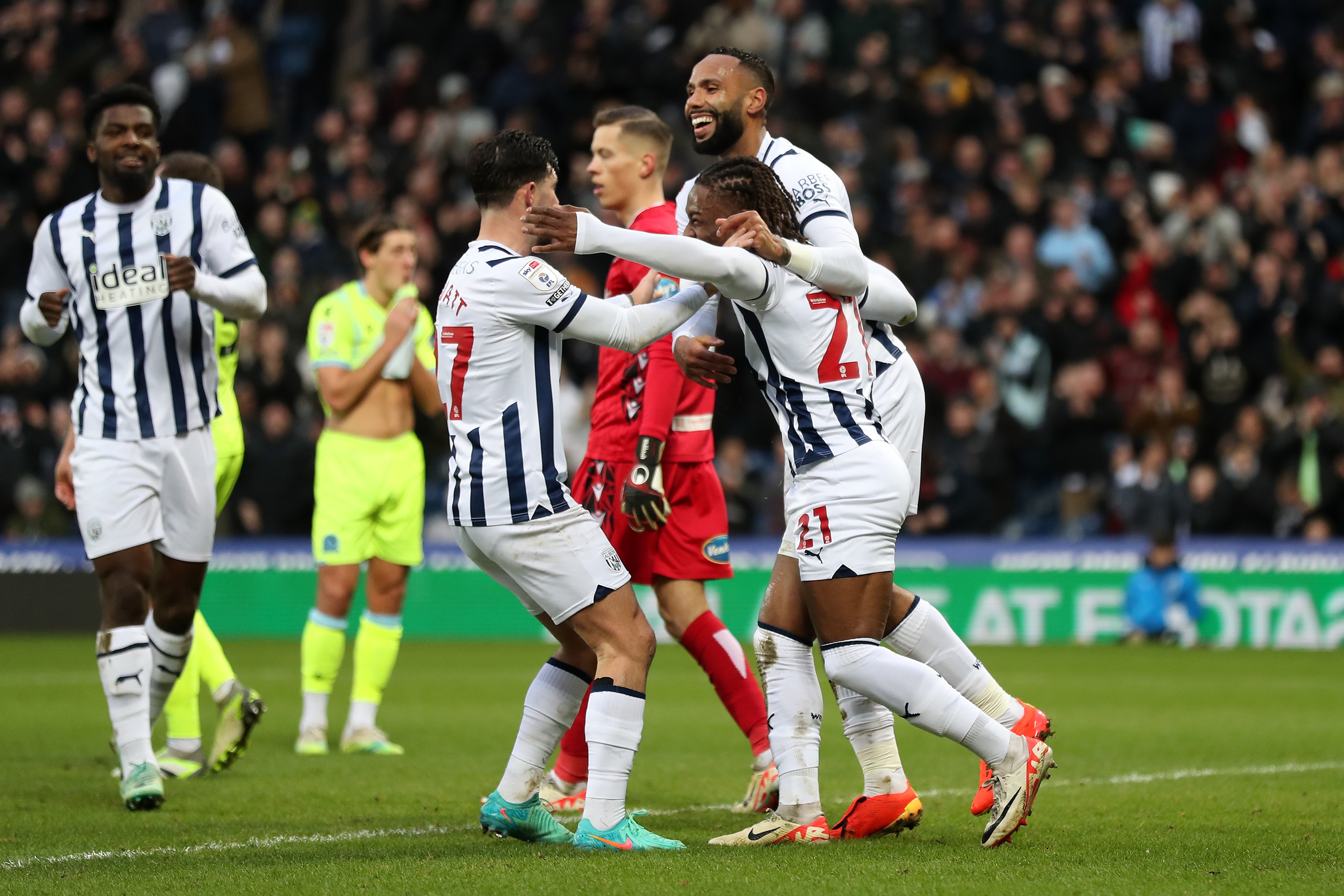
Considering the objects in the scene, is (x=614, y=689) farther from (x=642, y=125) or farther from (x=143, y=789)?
(x=642, y=125)

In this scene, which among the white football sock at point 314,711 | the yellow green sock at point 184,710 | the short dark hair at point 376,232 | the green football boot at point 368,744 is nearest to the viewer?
the yellow green sock at point 184,710

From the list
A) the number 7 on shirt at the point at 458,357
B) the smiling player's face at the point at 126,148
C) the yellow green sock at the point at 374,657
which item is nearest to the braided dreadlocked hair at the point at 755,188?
the number 7 on shirt at the point at 458,357

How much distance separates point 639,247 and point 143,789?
114 inches

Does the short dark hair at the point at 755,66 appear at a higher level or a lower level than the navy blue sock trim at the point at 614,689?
higher

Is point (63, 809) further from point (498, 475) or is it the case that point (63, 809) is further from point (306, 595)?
point (306, 595)

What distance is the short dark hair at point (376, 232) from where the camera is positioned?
29.3 feet

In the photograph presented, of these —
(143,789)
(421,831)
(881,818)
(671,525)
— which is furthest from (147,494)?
(881,818)

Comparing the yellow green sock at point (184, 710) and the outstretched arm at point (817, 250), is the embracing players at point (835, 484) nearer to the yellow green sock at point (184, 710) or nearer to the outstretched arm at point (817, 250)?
the outstretched arm at point (817, 250)

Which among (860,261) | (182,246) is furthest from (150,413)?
(860,261)

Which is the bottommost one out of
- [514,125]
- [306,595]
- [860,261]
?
[306,595]

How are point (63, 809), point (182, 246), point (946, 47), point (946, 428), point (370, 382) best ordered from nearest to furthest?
point (63, 809), point (182, 246), point (370, 382), point (946, 428), point (946, 47)

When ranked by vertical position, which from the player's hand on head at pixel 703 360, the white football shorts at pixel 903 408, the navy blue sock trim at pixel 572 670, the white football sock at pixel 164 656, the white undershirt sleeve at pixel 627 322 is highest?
the white undershirt sleeve at pixel 627 322

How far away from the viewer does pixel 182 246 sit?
22.5ft

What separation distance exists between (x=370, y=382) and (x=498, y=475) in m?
3.56
